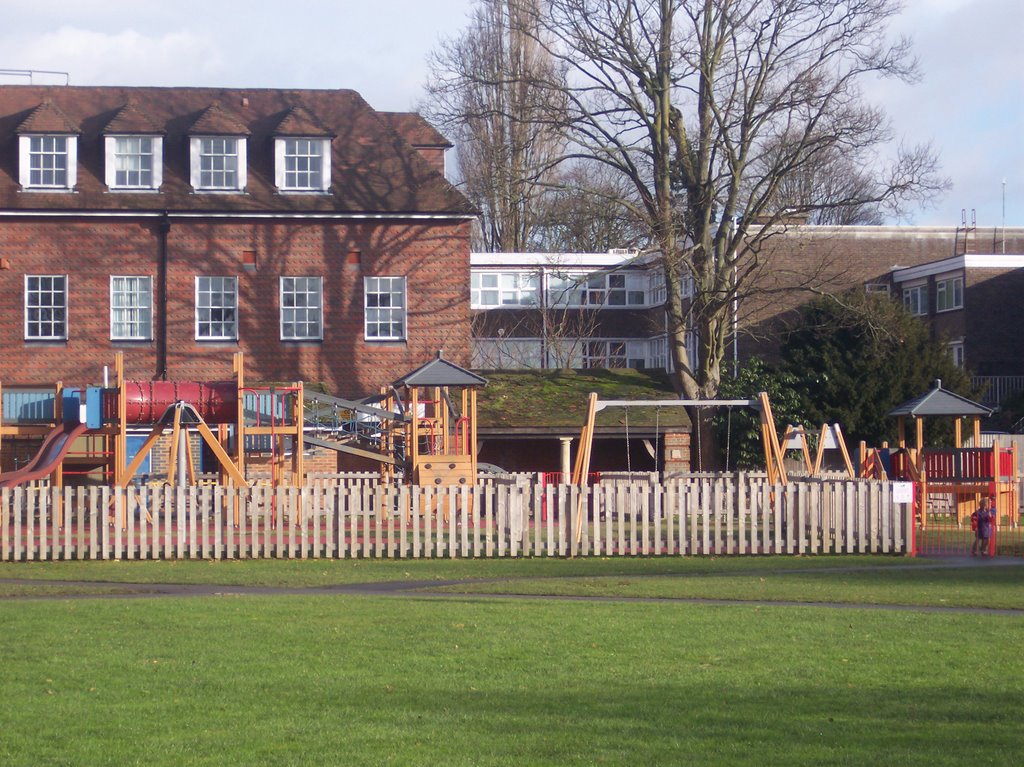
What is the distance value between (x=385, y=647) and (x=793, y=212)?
2885 centimetres

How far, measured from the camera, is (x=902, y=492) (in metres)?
22.0

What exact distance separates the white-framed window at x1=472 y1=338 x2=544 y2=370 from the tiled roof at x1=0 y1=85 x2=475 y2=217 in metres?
15.2

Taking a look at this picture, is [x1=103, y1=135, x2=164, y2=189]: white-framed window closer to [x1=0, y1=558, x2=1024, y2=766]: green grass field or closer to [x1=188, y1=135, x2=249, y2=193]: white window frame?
[x1=188, y1=135, x2=249, y2=193]: white window frame

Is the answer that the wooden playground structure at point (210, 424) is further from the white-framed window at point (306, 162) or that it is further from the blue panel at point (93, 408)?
the white-framed window at point (306, 162)

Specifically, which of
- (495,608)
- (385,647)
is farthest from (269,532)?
(385,647)

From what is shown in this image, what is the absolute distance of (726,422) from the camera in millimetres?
39438

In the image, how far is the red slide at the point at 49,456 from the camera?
2417cm

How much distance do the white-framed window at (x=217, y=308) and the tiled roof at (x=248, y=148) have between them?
2095 mm

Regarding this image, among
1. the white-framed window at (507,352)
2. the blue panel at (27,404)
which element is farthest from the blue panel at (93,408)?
the white-framed window at (507,352)

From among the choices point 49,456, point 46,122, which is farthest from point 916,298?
point 49,456

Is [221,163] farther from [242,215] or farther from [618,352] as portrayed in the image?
[618,352]

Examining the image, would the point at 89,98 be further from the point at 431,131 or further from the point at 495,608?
the point at 495,608

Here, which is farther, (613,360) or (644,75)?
(613,360)

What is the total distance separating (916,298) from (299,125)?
27.4 m
